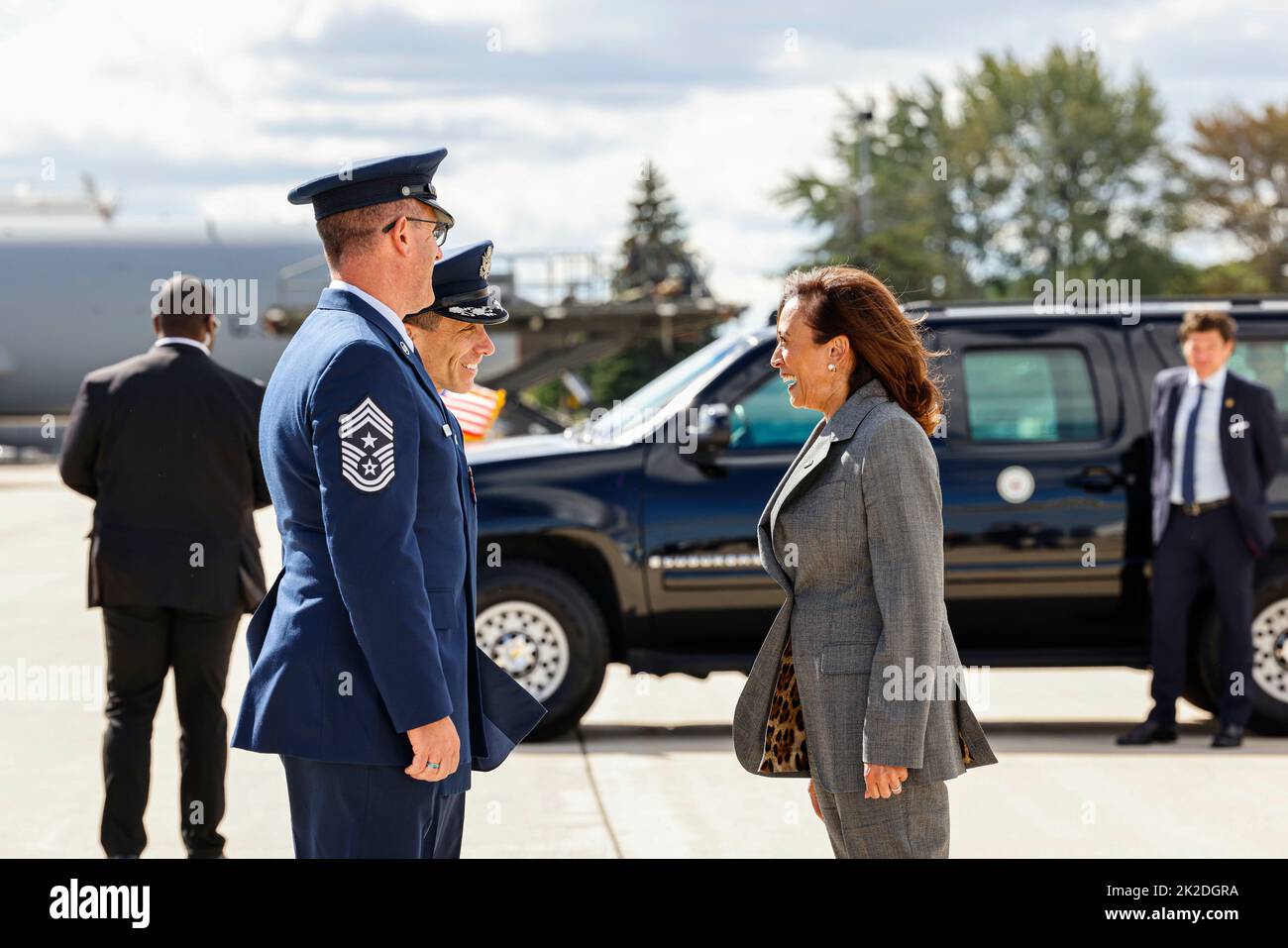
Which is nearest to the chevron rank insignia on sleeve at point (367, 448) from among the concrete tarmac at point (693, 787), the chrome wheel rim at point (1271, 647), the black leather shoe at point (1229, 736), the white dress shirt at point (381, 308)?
the white dress shirt at point (381, 308)

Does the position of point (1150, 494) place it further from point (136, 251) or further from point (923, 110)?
point (923, 110)

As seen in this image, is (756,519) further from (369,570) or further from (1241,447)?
(369,570)

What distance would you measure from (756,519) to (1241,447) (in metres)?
2.23

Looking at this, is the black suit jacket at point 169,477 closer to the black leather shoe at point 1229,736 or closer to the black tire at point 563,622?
the black tire at point 563,622

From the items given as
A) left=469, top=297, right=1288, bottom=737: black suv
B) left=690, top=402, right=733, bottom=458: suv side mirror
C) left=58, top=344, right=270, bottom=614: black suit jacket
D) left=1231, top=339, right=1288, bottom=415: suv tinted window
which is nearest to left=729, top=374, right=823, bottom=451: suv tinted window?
left=469, top=297, right=1288, bottom=737: black suv

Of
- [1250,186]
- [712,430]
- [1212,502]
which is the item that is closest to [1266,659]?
[1212,502]

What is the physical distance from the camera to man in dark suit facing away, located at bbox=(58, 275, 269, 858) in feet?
17.0

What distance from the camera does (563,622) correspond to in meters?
7.62

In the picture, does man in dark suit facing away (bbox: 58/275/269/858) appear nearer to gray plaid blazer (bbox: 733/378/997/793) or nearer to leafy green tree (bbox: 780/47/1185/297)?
gray plaid blazer (bbox: 733/378/997/793)

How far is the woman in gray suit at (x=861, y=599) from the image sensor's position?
10.8 ft

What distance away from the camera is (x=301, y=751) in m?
3.01
